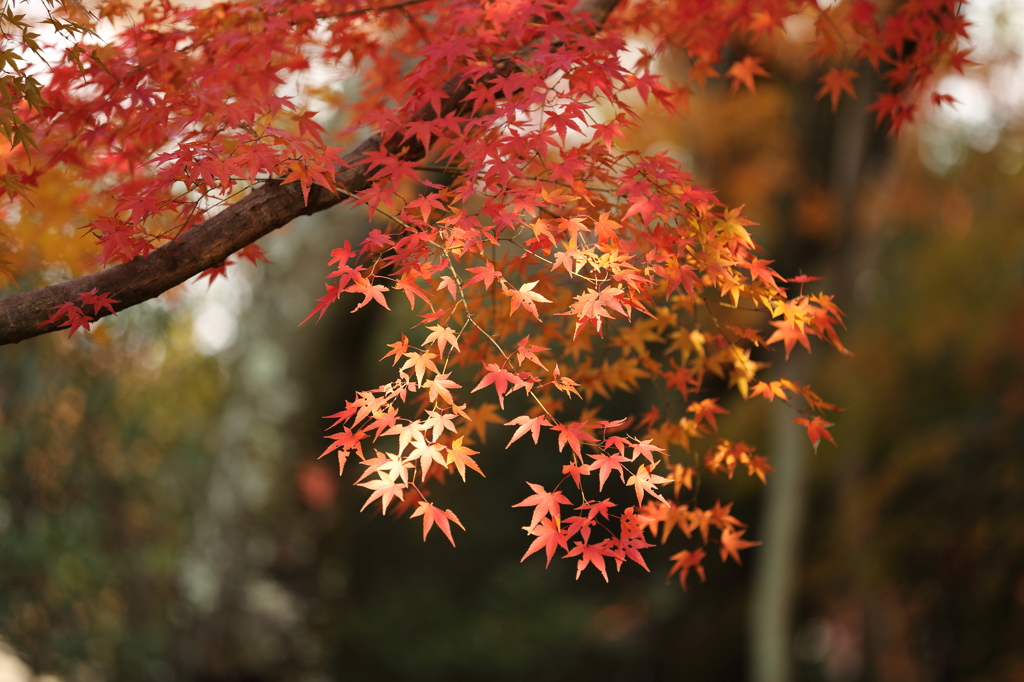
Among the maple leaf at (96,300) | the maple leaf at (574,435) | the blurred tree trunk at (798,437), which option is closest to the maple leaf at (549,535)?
the maple leaf at (574,435)

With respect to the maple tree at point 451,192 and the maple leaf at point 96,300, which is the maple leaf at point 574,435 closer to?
the maple tree at point 451,192

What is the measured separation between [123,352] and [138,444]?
676 millimetres

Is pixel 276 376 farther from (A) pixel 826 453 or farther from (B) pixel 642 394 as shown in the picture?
(A) pixel 826 453

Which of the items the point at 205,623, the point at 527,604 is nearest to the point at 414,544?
the point at 527,604

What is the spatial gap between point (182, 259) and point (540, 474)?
618cm

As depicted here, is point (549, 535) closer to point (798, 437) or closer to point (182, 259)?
point (182, 259)

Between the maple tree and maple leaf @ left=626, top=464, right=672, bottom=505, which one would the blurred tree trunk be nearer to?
the maple tree

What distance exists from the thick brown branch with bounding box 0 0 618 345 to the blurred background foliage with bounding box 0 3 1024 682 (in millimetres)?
1239

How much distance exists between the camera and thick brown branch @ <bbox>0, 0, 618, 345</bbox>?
157cm

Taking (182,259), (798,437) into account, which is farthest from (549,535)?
(798,437)

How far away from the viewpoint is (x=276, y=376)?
4.07 m

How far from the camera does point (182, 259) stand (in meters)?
1.63

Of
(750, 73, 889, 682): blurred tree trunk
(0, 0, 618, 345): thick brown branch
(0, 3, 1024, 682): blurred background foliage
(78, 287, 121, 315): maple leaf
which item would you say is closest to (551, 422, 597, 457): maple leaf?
(0, 0, 618, 345): thick brown branch

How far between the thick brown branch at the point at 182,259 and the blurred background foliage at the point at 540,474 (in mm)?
1239
